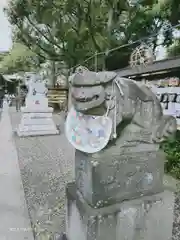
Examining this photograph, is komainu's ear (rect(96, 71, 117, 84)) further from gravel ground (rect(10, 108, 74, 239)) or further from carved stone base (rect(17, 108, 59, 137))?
carved stone base (rect(17, 108, 59, 137))

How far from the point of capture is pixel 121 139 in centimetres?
164

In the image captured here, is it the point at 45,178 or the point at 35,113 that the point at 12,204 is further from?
the point at 35,113

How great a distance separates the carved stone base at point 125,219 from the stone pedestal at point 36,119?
18.5 feet

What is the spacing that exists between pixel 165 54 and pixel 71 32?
179 inches

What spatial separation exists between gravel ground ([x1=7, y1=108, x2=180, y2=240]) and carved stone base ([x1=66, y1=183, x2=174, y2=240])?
693 mm

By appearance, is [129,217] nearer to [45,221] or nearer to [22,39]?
[45,221]

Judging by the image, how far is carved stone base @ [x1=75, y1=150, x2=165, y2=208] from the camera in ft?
5.16

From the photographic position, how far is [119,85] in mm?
1521

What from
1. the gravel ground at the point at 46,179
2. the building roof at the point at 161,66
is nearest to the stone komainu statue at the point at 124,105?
the gravel ground at the point at 46,179

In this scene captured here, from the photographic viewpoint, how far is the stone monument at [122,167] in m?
1.48

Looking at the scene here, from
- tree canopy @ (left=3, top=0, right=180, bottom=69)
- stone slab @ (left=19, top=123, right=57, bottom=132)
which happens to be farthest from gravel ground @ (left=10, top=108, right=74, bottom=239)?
tree canopy @ (left=3, top=0, right=180, bottom=69)

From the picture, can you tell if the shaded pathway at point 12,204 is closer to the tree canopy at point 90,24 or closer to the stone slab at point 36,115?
the stone slab at point 36,115

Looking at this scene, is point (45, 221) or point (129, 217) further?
point (45, 221)

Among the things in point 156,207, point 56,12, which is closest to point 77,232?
point 156,207
